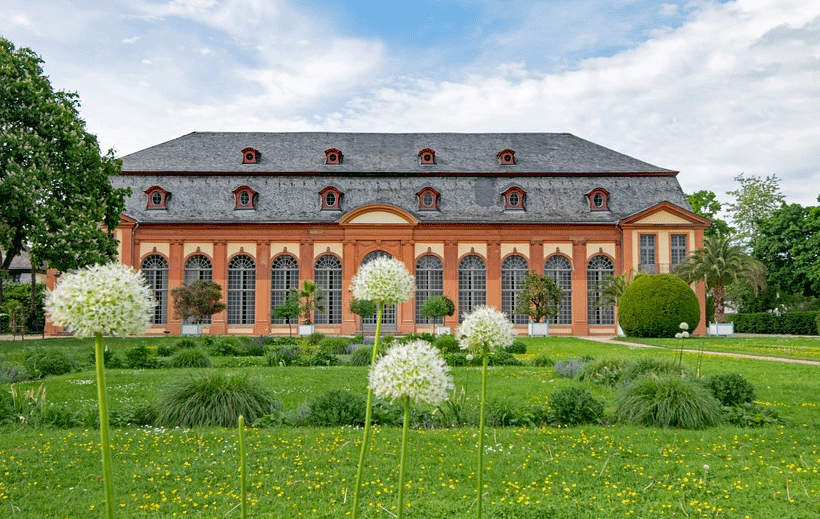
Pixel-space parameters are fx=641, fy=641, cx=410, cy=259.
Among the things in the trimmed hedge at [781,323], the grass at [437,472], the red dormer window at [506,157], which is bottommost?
the trimmed hedge at [781,323]

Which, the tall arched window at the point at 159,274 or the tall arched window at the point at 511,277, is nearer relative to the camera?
the tall arched window at the point at 159,274

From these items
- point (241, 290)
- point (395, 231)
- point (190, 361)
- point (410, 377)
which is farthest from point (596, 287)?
point (410, 377)

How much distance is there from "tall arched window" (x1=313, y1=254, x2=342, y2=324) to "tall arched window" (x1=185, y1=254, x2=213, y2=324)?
5590mm

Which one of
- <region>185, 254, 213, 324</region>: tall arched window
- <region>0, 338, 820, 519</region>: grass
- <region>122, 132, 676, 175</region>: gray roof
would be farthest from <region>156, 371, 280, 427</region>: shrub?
<region>122, 132, 676, 175</region>: gray roof

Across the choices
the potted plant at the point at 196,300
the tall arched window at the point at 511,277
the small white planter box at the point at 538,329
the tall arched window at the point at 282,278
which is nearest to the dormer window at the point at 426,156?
the tall arched window at the point at 511,277

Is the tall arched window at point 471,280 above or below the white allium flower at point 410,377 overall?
above

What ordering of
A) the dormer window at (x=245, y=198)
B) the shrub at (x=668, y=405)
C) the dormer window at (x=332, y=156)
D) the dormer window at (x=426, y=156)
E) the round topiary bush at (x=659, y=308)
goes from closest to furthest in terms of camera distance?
the shrub at (x=668, y=405), the round topiary bush at (x=659, y=308), the dormer window at (x=245, y=198), the dormer window at (x=332, y=156), the dormer window at (x=426, y=156)

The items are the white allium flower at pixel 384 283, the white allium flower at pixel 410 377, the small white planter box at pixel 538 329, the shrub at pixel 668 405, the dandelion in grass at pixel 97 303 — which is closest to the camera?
the dandelion in grass at pixel 97 303

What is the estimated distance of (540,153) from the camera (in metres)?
36.9

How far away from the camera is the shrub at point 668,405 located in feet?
28.2

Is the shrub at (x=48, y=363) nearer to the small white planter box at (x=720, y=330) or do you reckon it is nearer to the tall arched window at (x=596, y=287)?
the tall arched window at (x=596, y=287)

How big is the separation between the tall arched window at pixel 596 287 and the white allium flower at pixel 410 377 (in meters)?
32.6

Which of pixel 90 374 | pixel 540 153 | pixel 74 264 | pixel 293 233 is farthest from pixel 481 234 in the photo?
pixel 90 374

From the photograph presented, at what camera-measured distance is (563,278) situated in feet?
113
